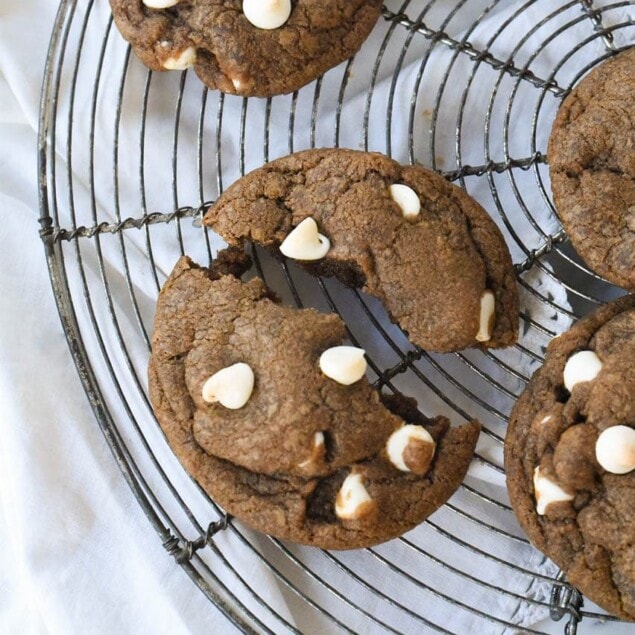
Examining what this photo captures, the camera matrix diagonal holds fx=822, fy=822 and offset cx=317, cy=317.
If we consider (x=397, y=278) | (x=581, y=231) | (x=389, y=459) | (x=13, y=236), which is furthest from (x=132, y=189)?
(x=581, y=231)

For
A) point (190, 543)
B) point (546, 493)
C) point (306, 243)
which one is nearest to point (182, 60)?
point (306, 243)

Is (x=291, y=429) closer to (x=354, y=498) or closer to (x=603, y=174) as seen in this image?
(x=354, y=498)

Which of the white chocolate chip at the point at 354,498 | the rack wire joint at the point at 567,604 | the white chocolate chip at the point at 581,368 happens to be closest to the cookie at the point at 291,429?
the white chocolate chip at the point at 354,498

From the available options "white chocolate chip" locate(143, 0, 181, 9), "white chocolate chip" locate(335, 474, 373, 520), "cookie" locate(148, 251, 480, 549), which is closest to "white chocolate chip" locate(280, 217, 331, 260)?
"cookie" locate(148, 251, 480, 549)

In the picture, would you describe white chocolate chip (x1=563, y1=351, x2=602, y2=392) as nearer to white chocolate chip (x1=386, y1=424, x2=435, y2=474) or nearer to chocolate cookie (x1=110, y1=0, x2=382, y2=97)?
white chocolate chip (x1=386, y1=424, x2=435, y2=474)

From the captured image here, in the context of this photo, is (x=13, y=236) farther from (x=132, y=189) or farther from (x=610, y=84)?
(x=610, y=84)

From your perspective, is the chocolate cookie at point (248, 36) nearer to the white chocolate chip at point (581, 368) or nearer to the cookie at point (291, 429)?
the cookie at point (291, 429)
